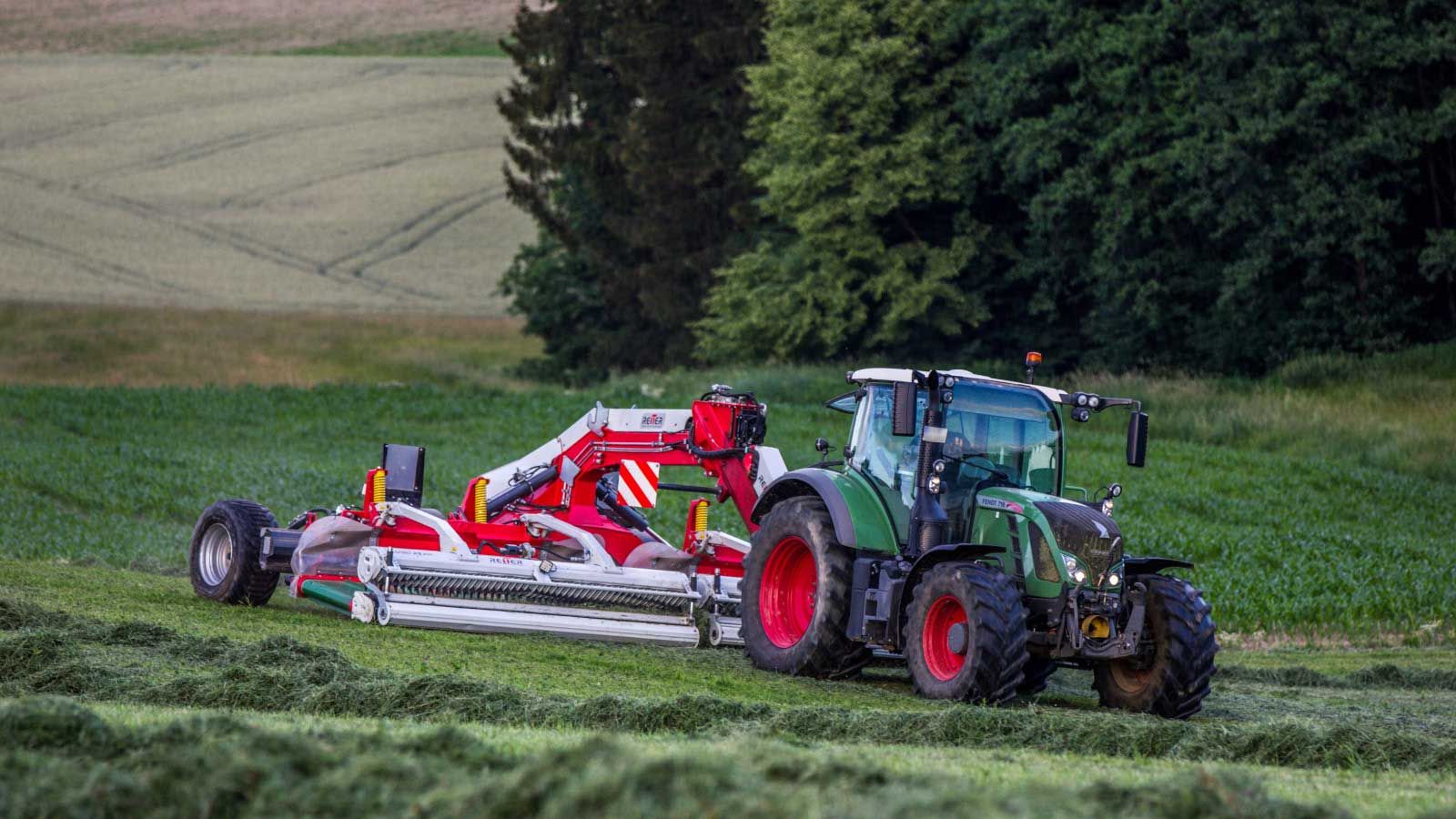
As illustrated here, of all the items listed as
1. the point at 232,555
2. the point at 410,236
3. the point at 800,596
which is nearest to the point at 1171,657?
the point at 800,596

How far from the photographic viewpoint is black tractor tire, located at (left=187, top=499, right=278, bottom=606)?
14.0 m

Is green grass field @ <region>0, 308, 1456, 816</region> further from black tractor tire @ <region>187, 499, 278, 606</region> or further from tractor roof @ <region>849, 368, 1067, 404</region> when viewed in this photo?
tractor roof @ <region>849, 368, 1067, 404</region>

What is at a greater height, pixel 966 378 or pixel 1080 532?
pixel 966 378

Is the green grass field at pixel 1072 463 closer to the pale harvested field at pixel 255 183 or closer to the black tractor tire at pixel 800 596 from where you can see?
the black tractor tire at pixel 800 596

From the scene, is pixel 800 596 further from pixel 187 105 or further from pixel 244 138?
pixel 187 105

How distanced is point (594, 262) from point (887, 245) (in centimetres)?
1147

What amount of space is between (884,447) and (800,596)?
1.30 meters

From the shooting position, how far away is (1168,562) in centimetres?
1075

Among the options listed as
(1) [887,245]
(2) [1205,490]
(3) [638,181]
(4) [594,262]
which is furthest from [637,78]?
(2) [1205,490]

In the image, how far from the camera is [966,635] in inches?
398

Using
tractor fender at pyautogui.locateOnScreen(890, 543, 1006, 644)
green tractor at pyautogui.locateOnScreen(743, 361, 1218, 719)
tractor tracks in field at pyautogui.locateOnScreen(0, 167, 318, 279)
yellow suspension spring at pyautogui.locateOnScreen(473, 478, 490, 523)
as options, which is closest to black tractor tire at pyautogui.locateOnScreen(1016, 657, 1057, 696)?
green tractor at pyautogui.locateOnScreen(743, 361, 1218, 719)

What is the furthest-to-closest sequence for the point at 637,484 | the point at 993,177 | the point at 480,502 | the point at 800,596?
the point at 993,177 → the point at 637,484 → the point at 480,502 → the point at 800,596

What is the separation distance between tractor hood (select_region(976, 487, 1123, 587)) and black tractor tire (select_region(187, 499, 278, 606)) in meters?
6.68

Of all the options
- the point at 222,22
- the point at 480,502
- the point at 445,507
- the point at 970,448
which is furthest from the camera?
the point at 222,22
